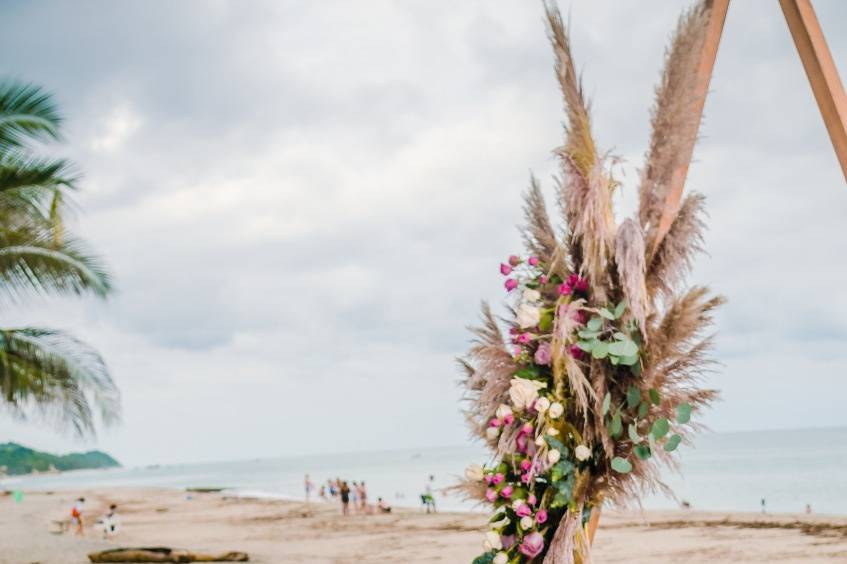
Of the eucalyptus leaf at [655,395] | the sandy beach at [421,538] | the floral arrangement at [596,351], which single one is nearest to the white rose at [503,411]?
the floral arrangement at [596,351]

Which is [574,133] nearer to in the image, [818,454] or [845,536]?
[845,536]

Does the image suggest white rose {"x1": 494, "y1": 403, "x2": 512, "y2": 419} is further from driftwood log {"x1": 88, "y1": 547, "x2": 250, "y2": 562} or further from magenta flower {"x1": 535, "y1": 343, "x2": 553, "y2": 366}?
driftwood log {"x1": 88, "y1": 547, "x2": 250, "y2": 562}

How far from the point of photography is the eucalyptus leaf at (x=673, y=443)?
2066mm

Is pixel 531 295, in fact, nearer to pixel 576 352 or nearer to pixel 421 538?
pixel 576 352

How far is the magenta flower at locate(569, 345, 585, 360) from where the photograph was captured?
2.16m

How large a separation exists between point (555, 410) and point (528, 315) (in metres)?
0.28

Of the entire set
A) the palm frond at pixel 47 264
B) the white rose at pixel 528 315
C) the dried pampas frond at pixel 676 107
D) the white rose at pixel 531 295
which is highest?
the palm frond at pixel 47 264

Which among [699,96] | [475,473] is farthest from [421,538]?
[699,96]

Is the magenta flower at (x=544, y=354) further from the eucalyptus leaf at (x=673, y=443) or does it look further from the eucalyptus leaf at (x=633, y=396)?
the eucalyptus leaf at (x=673, y=443)

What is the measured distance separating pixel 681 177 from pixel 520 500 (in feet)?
3.21

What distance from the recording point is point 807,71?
2027 millimetres

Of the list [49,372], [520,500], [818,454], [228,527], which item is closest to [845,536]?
[49,372]

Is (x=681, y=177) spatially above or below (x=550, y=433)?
above

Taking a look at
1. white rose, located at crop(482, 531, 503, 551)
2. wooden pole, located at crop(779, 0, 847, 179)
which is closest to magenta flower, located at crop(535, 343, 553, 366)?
white rose, located at crop(482, 531, 503, 551)
